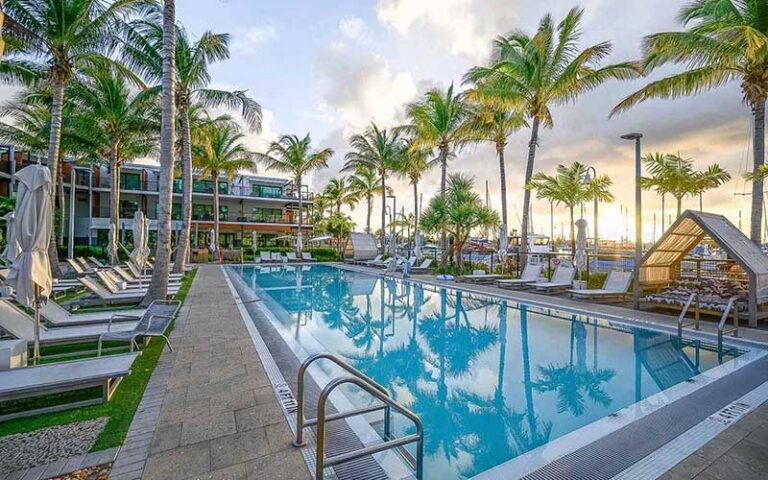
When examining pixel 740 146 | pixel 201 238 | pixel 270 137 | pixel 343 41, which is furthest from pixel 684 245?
pixel 201 238

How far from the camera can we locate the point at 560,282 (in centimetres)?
1332

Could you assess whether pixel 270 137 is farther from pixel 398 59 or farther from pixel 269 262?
pixel 398 59

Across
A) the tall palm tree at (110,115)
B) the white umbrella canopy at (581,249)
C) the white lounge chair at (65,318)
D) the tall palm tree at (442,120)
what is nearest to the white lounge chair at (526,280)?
the white umbrella canopy at (581,249)

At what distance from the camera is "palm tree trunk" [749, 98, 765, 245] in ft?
33.6

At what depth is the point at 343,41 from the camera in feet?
49.4

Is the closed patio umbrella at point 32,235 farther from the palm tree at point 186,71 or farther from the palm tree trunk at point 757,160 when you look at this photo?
the palm tree trunk at point 757,160

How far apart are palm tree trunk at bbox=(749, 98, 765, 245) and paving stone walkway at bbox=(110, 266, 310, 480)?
536 inches

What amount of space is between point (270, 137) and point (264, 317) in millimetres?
26259

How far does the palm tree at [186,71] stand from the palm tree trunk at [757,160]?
60.7ft

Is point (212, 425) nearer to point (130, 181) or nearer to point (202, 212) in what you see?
point (202, 212)

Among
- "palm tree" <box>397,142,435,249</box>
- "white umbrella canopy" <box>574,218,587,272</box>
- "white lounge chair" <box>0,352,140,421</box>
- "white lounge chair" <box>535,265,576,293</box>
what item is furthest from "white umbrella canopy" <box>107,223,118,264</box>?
"white umbrella canopy" <box>574,218,587,272</box>

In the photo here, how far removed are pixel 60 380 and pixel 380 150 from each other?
26.1 meters


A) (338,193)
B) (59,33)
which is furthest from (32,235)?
(338,193)

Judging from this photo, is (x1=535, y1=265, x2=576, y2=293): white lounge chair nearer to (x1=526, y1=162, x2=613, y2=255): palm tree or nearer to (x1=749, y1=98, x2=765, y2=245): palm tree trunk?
(x1=526, y1=162, x2=613, y2=255): palm tree
